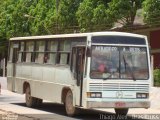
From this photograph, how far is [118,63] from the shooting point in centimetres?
1773

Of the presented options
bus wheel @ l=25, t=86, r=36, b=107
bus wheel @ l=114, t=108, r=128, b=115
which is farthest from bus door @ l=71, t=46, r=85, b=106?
bus wheel @ l=25, t=86, r=36, b=107

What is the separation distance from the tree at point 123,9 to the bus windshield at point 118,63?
19.9 metres

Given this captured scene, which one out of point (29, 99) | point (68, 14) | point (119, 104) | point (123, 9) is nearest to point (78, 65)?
point (119, 104)

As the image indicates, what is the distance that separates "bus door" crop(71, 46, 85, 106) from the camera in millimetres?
18016

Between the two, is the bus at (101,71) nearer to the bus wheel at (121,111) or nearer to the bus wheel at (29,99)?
the bus wheel at (121,111)

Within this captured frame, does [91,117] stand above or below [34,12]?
below

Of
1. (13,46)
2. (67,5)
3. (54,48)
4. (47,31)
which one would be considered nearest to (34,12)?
(47,31)

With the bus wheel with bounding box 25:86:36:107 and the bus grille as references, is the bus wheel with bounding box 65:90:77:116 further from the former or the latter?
the bus wheel with bounding box 25:86:36:107

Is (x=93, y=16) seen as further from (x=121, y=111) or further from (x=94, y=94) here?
(x=94, y=94)

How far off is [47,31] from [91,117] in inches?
1275

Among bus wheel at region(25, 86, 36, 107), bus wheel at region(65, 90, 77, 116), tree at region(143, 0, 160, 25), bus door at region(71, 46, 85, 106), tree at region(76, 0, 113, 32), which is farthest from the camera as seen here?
tree at region(76, 0, 113, 32)

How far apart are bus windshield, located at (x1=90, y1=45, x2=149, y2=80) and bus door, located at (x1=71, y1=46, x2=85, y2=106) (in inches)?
23.1

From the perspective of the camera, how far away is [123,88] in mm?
17562

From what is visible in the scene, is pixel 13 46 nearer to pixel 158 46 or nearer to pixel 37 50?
pixel 37 50
